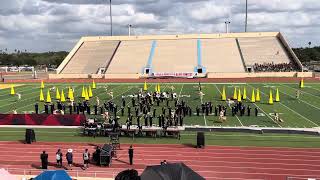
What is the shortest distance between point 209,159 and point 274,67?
48441 millimetres

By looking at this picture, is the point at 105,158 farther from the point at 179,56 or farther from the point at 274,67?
the point at 179,56

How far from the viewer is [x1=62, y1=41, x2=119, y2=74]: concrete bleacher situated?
71.3 metres

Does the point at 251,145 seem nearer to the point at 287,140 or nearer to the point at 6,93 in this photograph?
the point at 287,140

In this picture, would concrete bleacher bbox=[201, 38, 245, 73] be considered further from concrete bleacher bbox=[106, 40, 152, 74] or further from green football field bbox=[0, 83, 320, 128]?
green football field bbox=[0, 83, 320, 128]

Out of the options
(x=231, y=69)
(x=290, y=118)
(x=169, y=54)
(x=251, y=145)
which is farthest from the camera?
(x=169, y=54)

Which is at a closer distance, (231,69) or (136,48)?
(231,69)

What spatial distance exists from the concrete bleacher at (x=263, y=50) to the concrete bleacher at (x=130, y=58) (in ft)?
59.0

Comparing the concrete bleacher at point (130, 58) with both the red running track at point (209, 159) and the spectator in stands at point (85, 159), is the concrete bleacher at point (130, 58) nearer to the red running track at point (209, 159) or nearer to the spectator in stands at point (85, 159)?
the red running track at point (209, 159)

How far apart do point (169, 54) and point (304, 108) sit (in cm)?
4495

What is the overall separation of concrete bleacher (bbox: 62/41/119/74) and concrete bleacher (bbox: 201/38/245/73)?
1799 cm

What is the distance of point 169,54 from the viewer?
74.2 meters

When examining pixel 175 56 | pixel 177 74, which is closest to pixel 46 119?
pixel 177 74

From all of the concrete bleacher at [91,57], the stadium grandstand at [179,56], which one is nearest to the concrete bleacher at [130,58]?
the stadium grandstand at [179,56]

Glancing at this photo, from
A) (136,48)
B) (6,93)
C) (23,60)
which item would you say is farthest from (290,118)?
(23,60)
